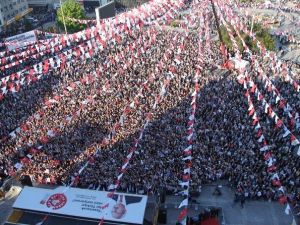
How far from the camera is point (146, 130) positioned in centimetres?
2408

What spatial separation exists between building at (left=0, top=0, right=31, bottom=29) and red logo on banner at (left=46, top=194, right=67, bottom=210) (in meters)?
41.2

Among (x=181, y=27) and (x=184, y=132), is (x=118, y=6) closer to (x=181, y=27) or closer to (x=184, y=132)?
(x=181, y=27)

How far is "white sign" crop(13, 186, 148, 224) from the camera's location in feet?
57.4

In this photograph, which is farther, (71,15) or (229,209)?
(71,15)

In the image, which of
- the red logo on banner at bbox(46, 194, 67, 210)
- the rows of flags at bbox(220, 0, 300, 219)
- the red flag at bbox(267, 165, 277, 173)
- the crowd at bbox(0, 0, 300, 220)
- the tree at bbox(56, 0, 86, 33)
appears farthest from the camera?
the tree at bbox(56, 0, 86, 33)

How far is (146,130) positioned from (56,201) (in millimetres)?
7855

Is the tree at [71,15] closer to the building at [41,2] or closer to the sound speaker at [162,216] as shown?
the building at [41,2]

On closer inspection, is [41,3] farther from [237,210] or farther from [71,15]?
[237,210]

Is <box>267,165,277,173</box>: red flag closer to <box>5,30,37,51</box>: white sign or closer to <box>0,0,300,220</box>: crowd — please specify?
<box>0,0,300,220</box>: crowd

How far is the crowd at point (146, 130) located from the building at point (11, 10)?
83.4ft

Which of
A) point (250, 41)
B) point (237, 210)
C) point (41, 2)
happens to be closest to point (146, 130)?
point (237, 210)

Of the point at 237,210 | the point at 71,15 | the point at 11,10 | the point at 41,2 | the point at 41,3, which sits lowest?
the point at 237,210

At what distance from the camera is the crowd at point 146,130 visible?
821 inches

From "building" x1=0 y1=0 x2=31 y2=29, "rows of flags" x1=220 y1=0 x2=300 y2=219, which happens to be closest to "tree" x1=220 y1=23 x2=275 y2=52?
"rows of flags" x1=220 y1=0 x2=300 y2=219
